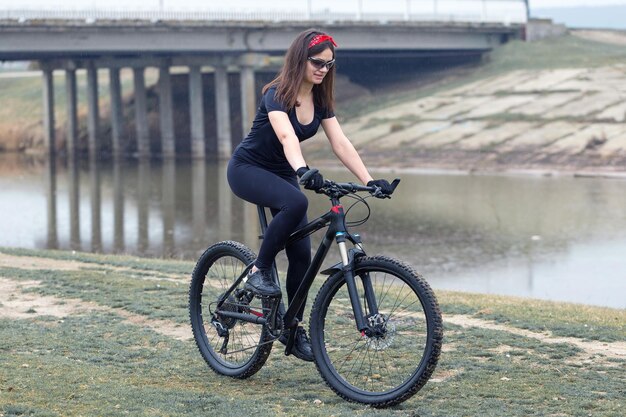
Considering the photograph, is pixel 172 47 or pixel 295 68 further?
pixel 172 47

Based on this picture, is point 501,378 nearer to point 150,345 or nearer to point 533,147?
point 150,345

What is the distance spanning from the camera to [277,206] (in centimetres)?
695

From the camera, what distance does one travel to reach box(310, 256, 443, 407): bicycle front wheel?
6340 mm

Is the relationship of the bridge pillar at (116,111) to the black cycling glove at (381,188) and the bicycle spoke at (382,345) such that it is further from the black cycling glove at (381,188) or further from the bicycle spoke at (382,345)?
the black cycling glove at (381,188)

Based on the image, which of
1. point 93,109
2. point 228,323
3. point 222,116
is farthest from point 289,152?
point 93,109

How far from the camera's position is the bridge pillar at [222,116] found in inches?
1946

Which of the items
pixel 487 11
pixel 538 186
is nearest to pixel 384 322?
pixel 538 186

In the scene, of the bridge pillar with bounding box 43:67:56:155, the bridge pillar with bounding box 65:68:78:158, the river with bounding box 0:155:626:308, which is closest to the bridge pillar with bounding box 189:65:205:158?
the bridge pillar with bounding box 65:68:78:158

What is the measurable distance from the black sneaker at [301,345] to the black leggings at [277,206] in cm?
10

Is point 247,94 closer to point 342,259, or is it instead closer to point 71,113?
point 71,113

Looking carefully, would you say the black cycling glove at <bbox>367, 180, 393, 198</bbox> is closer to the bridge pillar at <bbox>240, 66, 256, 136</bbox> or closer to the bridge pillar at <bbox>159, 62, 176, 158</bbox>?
the bridge pillar at <bbox>240, 66, 256, 136</bbox>

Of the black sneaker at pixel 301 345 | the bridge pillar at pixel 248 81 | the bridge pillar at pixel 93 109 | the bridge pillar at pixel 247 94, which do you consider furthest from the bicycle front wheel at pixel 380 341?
the bridge pillar at pixel 93 109

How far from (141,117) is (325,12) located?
9206 millimetres

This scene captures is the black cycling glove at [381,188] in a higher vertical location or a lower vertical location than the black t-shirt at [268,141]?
lower
